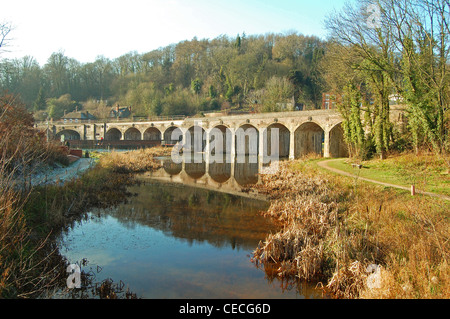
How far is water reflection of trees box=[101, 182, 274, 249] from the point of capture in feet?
31.7

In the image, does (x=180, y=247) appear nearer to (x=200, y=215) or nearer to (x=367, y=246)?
(x=200, y=215)

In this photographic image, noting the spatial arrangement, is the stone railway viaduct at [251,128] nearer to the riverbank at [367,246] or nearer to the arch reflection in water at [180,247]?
the arch reflection in water at [180,247]

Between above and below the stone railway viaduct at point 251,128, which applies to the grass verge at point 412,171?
below

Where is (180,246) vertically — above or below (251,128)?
below

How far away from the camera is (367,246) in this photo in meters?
6.99

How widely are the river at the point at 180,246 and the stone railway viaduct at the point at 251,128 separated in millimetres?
14001

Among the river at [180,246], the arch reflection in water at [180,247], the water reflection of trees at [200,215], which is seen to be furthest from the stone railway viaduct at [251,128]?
the arch reflection in water at [180,247]

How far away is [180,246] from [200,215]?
3133 millimetres

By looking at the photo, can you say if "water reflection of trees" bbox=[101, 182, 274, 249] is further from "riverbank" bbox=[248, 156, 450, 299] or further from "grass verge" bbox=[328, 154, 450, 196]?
"grass verge" bbox=[328, 154, 450, 196]

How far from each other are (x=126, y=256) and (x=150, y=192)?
7902 millimetres

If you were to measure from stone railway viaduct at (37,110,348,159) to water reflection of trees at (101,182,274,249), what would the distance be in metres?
14.1

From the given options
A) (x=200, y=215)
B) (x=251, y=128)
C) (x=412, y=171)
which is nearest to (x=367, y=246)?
(x=200, y=215)

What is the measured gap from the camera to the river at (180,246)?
6.56 m
